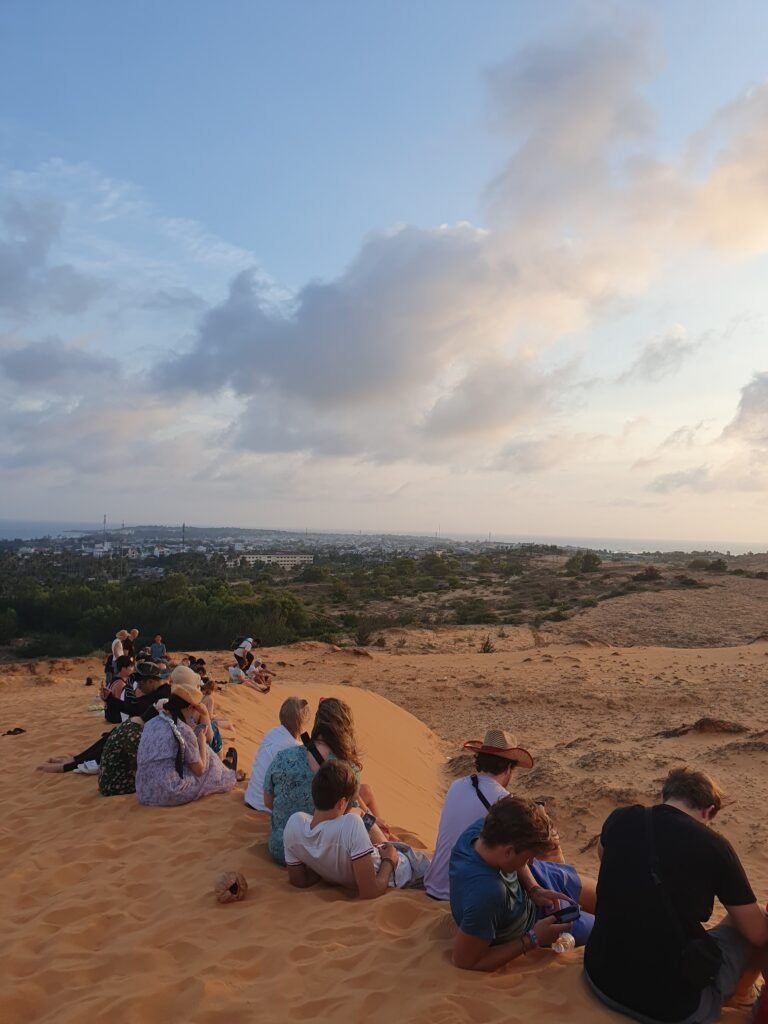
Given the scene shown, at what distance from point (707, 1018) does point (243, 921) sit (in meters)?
2.64

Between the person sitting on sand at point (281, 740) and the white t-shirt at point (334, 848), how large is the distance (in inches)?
41.6

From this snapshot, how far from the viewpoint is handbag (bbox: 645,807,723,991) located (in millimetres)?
2887

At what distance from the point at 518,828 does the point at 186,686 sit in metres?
3.81

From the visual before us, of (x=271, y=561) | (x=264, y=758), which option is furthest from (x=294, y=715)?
(x=271, y=561)

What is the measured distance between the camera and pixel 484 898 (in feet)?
10.9

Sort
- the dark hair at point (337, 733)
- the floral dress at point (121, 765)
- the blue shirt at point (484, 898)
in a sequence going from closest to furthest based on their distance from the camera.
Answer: the blue shirt at point (484, 898) → the dark hair at point (337, 733) → the floral dress at point (121, 765)

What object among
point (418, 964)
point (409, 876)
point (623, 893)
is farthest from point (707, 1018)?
point (409, 876)

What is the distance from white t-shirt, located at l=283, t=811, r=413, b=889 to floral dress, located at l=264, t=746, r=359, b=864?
13.6 inches

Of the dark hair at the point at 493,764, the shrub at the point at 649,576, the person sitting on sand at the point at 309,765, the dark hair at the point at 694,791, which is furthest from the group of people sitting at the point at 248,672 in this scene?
the shrub at the point at 649,576

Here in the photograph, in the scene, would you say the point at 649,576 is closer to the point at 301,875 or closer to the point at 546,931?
the point at 301,875

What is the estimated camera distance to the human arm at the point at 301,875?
183 inches

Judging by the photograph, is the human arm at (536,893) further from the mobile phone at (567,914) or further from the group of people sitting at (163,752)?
the group of people sitting at (163,752)

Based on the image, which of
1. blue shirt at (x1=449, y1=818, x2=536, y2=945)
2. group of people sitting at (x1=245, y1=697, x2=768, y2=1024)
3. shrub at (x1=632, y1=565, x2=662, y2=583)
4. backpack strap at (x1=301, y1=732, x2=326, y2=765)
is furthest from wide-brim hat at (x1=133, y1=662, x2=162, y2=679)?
shrub at (x1=632, y1=565, x2=662, y2=583)

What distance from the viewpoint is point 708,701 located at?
13461 mm
